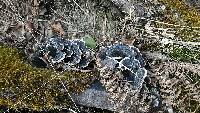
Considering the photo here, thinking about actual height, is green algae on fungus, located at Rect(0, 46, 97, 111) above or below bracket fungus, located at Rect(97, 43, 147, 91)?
below

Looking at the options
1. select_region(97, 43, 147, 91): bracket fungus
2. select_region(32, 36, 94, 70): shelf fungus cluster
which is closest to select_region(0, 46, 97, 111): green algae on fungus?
select_region(32, 36, 94, 70): shelf fungus cluster

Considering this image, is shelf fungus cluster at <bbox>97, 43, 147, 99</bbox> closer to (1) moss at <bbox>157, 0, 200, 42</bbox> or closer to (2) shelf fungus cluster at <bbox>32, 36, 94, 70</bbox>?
(2) shelf fungus cluster at <bbox>32, 36, 94, 70</bbox>

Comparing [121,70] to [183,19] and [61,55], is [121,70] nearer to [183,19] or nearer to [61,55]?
[61,55]

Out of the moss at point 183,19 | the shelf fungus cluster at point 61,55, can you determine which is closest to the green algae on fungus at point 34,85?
the shelf fungus cluster at point 61,55

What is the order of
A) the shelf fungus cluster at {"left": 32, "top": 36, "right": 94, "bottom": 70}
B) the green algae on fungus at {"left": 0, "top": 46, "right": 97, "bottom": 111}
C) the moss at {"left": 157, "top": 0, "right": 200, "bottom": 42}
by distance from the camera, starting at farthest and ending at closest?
1. the moss at {"left": 157, "top": 0, "right": 200, "bottom": 42}
2. the shelf fungus cluster at {"left": 32, "top": 36, "right": 94, "bottom": 70}
3. the green algae on fungus at {"left": 0, "top": 46, "right": 97, "bottom": 111}

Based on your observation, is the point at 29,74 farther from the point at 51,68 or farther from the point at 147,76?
the point at 147,76

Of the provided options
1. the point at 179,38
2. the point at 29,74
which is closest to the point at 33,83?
the point at 29,74
